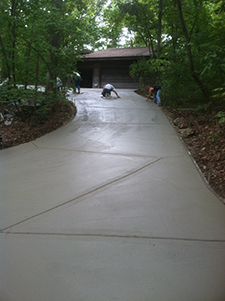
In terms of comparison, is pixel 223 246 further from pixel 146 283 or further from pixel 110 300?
pixel 110 300

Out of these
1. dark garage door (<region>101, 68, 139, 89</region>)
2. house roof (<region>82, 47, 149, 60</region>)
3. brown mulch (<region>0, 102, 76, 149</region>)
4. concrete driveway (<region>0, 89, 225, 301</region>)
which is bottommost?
concrete driveway (<region>0, 89, 225, 301</region>)

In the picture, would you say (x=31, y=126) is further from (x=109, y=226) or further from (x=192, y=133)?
(x=109, y=226)

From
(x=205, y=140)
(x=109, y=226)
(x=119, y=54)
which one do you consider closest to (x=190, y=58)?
(x=205, y=140)

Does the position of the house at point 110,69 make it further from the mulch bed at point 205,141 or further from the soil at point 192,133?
the mulch bed at point 205,141

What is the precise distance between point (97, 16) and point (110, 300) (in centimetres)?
2866

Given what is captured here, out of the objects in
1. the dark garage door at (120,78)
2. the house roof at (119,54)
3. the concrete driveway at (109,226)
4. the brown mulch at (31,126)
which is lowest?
the concrete driveway at (109,226)

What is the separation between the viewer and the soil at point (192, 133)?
5.01 m

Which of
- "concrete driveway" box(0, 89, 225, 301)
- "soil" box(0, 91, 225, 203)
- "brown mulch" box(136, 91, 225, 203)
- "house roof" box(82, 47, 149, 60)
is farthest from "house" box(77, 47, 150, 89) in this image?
"concrete driveway" box(0, 89, 225, 301)

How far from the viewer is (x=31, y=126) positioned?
823 centimetres

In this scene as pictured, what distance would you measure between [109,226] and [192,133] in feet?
15.0

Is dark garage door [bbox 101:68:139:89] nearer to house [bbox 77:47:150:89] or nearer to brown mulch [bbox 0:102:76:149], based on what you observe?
house [bbox 77:47:150:89]

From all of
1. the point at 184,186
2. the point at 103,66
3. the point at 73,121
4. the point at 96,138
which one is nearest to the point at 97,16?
the point at 103,66

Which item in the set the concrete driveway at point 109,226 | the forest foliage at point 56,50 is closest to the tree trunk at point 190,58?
the forest foliage at point 56,50

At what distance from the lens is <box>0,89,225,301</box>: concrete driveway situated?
245 centimetres
